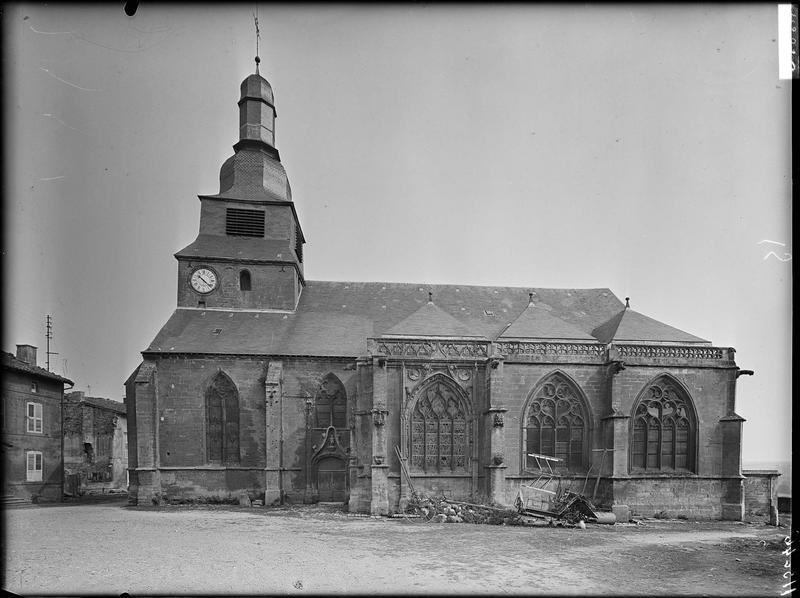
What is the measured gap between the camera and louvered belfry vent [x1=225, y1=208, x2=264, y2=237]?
22500mm

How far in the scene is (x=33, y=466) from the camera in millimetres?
20359

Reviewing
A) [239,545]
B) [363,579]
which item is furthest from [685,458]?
A: [239,545]

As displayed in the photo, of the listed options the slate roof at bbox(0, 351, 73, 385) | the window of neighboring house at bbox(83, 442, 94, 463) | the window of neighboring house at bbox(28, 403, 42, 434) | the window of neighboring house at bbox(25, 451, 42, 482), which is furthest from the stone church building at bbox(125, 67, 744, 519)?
the window of neighboring house at bbox(83, 442, 94, 463)

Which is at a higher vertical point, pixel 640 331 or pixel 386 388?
pixel 640 331

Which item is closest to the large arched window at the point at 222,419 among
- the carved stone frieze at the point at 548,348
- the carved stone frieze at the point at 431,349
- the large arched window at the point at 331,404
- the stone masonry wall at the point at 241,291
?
the large arched window at the point at 331,404

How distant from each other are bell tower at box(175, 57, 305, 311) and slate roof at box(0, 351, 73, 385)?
22.9 feet

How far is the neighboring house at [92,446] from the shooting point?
24641 mm

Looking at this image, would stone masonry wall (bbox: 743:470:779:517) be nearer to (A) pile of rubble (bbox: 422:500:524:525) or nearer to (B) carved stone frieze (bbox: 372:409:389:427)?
(A) pile of rubble (bbox: 422:500:524:525)

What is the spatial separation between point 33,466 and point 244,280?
1224cm

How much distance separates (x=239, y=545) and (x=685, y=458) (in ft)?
50.2

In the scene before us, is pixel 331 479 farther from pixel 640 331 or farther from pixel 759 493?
pixel 759 493

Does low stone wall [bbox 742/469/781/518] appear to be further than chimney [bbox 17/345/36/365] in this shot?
No

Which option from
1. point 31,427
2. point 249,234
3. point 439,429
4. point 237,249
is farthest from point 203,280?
point 439,429

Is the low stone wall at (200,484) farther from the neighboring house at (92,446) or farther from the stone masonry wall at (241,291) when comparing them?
the neighboring house at (92,446)
